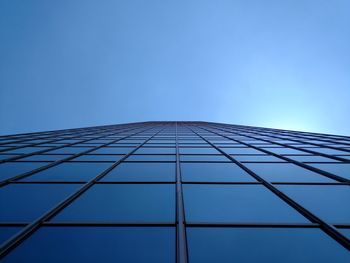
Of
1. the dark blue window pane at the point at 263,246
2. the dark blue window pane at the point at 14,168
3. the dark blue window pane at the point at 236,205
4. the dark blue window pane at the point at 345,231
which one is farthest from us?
the dark blue window pane at the point at 14,168

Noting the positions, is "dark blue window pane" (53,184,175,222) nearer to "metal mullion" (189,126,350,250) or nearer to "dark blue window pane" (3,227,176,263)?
"dark blue window pane" (3,227,176,263)

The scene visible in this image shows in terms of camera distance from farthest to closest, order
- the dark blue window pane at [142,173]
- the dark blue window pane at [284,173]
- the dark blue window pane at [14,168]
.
→ the dark blue window pane at [14,168]
the dark blue window pane at [284,173]
the dark blue window pane at [142,173]

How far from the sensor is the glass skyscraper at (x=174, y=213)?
412 cm

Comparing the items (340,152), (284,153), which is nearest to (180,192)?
(284,153)

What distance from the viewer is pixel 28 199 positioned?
6.06m

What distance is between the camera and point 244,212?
5312 mm

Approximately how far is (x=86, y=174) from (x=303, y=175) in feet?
21.9

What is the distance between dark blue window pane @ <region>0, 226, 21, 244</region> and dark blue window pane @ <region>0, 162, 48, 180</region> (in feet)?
11.9

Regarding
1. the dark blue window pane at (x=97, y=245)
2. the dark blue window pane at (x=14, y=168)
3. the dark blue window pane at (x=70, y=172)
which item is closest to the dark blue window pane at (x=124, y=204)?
the dark blue window pane at (x=97, y=245)

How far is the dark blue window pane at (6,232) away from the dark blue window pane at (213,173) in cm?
422

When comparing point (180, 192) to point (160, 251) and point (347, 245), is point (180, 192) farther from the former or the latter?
point (347, 245)

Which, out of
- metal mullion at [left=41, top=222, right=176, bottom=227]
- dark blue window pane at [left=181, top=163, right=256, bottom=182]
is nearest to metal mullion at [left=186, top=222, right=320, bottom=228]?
metal mullion at [left=41, top=222, right=176, bottom=227]

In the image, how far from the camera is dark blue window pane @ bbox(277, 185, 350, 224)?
204 inches

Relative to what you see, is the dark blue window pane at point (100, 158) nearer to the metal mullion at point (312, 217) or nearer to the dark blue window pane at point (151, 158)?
the dark blue window pane at point (151, 158)
